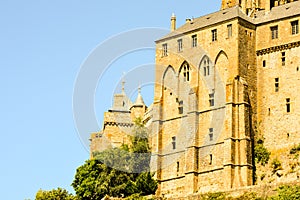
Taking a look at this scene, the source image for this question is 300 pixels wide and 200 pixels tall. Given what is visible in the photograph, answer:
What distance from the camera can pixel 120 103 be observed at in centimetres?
11631

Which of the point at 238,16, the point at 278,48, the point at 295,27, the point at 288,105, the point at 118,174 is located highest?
the point at 238,16

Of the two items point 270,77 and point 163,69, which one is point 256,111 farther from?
point 163,69

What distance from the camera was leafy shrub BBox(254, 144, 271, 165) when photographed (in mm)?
89250

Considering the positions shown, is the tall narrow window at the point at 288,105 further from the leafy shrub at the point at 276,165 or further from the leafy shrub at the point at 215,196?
the leafy shrub at the point at 215,196

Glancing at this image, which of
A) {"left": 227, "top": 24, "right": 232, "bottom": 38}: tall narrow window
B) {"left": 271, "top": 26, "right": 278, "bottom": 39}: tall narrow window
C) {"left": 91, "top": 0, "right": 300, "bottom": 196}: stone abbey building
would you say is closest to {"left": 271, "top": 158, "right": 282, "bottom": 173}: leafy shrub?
{"left": 91, "top": 0, "right": 300, "bottom": 196}: stone abbey building

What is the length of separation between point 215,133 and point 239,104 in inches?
133

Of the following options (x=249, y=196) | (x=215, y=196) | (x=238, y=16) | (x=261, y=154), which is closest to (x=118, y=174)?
(x=261, y=154)

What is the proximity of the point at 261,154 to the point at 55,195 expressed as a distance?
19.3 meters

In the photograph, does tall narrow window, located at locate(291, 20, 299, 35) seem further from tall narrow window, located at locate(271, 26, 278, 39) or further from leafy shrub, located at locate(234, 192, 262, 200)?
leafy shrub, located at locate(234, 192, 262, 200)

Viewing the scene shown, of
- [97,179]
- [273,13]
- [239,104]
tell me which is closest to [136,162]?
[97,179]

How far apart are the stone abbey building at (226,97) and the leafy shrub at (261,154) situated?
345 mm

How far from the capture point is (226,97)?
90.2 metres

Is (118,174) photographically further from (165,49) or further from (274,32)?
(274,32)

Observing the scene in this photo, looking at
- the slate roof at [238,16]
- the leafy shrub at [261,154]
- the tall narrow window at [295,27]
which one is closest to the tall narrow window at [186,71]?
the slate roof at [238,16]
